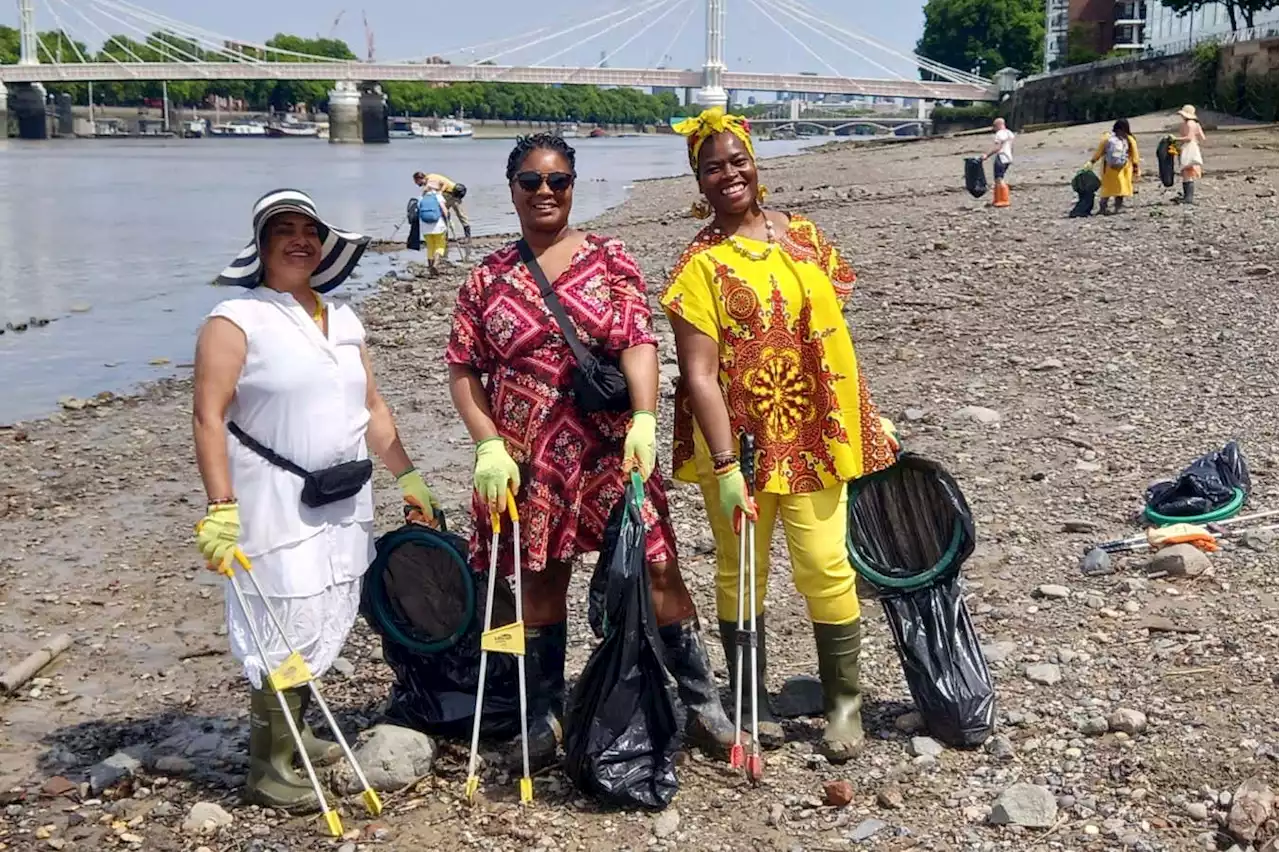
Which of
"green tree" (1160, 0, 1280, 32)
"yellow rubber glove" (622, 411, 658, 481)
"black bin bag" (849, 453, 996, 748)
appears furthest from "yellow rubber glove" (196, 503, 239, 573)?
"green tree" (1160, 0, 1280, 32)

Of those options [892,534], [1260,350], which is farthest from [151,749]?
[1260,350]

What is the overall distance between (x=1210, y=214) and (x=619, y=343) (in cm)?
1391

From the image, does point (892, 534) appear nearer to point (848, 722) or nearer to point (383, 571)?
point (848, 722)

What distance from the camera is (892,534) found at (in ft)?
13.5

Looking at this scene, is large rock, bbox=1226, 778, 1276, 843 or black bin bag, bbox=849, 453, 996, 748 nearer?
large rock, bbox=1226, 778, 1276, 843

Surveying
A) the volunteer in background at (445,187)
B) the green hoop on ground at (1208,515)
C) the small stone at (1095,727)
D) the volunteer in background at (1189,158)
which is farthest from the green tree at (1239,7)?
the small stone at (1095,727)

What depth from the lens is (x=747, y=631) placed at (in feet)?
12.1

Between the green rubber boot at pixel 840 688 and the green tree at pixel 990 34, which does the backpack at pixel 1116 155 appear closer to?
the green rubber boot at pixel 840 688

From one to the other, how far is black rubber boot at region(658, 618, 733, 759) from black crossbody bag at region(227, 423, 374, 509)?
3.18ft

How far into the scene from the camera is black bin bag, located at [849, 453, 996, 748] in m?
3.84

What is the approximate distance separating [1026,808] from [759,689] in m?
0.89

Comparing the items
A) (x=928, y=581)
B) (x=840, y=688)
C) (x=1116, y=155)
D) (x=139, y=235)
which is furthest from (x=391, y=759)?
(x=139, y=235)

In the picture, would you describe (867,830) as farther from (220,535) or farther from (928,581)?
(220,535)

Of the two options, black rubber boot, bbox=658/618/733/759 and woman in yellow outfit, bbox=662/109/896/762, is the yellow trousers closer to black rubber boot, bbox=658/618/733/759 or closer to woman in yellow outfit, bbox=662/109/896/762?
woman in yellow outfit, bbox=662/109/896/762
